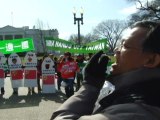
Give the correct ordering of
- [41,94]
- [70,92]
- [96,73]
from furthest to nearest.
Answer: [41,94]
[70,92]
[96,73]

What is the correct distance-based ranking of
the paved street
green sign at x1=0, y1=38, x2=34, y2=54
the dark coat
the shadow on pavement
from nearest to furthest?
the dark coat
the paved street
the shadow on pavement
green sign at x1=0, y1=38, x2=34, y2=54

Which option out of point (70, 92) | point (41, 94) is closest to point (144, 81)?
point (70, 92)

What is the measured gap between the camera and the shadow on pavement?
44.5ft

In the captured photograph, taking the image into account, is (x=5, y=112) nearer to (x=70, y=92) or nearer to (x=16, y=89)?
(x=70, y=92)

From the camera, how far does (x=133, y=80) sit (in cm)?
159

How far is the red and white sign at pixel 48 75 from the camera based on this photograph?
16.9m

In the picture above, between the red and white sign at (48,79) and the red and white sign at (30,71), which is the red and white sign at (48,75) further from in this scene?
the red and white sign at (30,71)

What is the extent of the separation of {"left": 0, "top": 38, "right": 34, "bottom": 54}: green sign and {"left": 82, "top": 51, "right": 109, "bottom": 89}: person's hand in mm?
17423

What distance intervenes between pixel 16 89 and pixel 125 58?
611 inches

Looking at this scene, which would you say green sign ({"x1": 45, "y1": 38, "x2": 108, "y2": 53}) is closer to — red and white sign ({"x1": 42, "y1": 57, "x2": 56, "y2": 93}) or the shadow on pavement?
red and white sign ({"x1": 42, "y1": 57, "x2": 56, "y2": 93})

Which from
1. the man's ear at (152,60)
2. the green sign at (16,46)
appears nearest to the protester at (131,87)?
the man's ear at (152,60)

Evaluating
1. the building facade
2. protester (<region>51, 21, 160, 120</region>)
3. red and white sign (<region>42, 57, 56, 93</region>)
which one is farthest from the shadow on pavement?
the building facade

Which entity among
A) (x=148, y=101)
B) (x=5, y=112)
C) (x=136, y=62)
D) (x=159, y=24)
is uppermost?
(x=159, y=24)

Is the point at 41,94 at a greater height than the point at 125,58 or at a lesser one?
lesser
